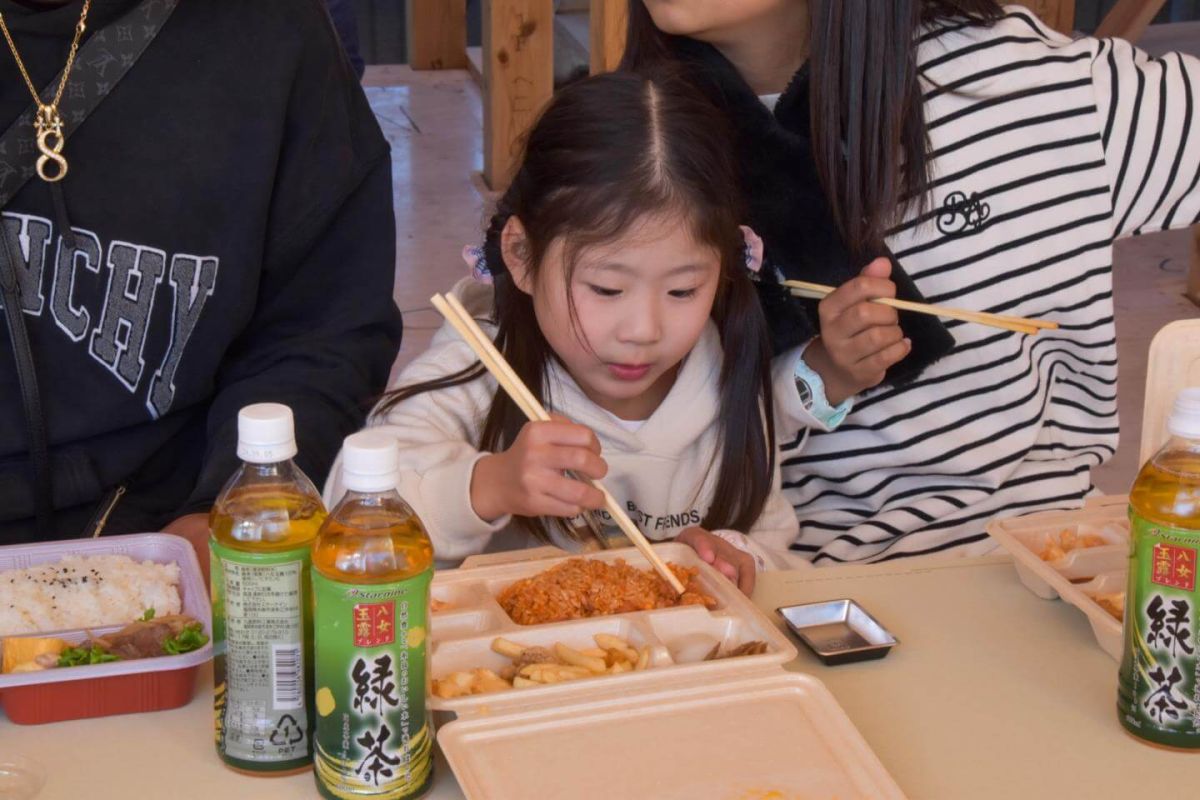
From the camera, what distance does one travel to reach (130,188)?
1534 mm

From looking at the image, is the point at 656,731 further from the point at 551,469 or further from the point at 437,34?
the point at 437,34

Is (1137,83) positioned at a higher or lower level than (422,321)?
higher

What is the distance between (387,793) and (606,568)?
0.33m

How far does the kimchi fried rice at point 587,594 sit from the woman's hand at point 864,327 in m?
0.38

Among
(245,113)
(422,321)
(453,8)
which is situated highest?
(245,113)

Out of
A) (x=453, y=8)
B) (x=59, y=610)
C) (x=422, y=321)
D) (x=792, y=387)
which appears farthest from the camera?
(x=453, y=8)

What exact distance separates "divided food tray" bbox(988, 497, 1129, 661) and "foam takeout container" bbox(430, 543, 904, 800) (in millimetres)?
258

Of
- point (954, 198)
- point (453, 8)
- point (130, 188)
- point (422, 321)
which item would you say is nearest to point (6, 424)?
point (130, 188)

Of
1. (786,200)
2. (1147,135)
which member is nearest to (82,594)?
(786,200)

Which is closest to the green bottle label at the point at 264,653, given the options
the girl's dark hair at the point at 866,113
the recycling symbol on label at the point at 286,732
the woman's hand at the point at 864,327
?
the recycling symbol on label at the point at 286,732

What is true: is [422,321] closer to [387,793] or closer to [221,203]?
[221,203]

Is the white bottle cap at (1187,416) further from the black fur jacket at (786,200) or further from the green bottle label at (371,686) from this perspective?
the black fur jacket at (786,200)

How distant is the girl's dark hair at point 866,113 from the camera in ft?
5.11

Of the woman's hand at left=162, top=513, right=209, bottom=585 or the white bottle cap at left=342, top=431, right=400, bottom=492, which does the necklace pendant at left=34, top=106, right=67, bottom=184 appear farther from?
the white bottle cap at left=342, top=431, right=400, bottom=492
